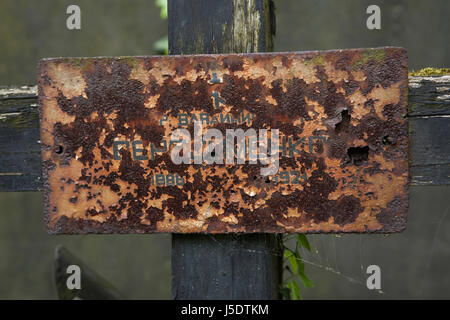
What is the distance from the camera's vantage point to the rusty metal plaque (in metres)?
0.69

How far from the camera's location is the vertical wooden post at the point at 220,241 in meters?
0.74

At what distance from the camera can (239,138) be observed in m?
0.69

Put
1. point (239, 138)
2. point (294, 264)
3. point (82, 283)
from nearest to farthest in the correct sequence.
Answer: point (239, 138) → point (294, 264) → point (82, 283)

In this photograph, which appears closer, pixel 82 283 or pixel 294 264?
pixel 294 264

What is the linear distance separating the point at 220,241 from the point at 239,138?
187mm

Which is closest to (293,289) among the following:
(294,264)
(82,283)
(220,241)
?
(294,264)

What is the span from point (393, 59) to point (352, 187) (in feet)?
0.70

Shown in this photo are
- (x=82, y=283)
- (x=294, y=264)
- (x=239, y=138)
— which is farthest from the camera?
(x=82, y=283)

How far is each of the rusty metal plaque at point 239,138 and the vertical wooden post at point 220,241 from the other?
0.06 m

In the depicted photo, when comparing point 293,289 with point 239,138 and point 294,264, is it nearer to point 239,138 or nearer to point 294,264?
point 294,264

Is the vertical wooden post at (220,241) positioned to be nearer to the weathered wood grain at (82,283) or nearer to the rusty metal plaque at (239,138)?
the rusty metal plaque at (239,138)

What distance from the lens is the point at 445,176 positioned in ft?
2.32

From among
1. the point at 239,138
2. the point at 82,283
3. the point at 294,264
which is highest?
the point at 239,138
